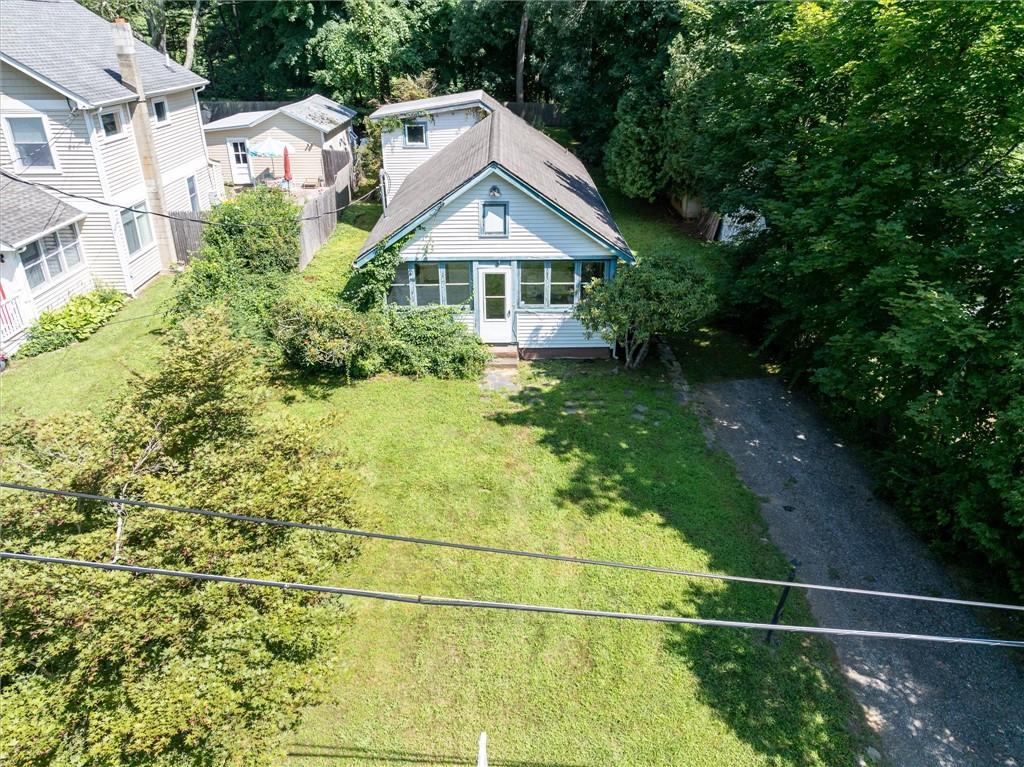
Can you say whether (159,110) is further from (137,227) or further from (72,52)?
(137,227)

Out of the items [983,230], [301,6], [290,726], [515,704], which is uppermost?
[301,6]

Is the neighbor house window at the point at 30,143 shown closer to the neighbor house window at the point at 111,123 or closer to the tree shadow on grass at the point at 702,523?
the neighbor house window at the point at 111,123

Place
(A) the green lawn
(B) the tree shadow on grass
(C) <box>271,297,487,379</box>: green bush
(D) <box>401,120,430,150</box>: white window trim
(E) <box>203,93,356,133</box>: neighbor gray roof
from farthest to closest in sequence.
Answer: (E) <box>203,93,356,133</box>: neighbor gray roof, (D) <box>401,120,430,150</box>: white window trim, (C) <box>271,297,487,379</box>: green bush, (B) the tree shadow on grass, (A) the green lawn

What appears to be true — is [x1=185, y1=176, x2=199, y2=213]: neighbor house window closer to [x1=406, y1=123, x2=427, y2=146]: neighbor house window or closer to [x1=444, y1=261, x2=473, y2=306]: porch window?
[x1=406, y1=123, x2=427, y2=146]: neighbor house window

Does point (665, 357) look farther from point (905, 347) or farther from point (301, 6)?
point (301, 6)

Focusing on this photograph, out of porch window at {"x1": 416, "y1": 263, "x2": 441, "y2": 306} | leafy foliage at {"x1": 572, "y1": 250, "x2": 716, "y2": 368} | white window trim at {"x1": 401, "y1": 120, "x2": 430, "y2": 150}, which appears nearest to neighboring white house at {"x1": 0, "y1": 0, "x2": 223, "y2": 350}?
white window trim at {"x1": 401, "y1": 120, "x2": 430, "y2": 150}

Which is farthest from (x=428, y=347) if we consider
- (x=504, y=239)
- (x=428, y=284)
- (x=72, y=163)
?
(x=72, y=163)

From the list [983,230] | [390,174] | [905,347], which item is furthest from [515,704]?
[390,174]
